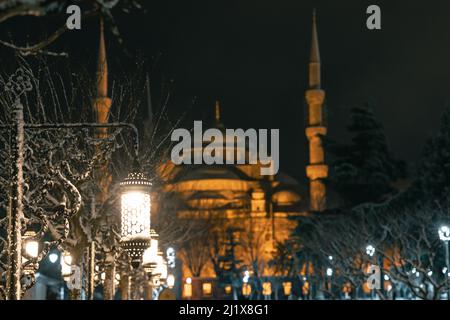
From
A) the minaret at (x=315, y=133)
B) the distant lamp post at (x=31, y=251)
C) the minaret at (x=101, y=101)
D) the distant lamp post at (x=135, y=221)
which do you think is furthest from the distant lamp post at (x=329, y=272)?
the distant lamp post at (x=135, y=221)

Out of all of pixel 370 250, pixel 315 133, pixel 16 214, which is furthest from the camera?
pixel 315 133

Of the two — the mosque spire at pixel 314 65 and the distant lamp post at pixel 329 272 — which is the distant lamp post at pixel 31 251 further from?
the mosque spire at pixel 314 65

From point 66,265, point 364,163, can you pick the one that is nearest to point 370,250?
point 364,163

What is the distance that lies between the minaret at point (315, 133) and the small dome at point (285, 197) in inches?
914

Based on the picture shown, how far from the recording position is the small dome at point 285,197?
102750mm

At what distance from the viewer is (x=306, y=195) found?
10906 cm

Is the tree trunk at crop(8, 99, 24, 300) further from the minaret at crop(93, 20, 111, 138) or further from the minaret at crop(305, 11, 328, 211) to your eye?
the minaret at crop(305, 11, 328, 211)

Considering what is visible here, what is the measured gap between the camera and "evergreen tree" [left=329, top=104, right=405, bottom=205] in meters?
62.6

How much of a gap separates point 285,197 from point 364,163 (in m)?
40.3

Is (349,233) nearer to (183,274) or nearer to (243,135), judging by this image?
(183,274)

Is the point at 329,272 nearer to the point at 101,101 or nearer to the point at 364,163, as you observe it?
the point at 364,163

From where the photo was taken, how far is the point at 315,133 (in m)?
77.1
